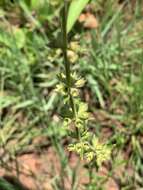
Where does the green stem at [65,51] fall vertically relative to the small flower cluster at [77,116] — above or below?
above

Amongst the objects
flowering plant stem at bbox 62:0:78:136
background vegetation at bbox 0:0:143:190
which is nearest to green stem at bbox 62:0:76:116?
flowering plant stem at bbox 62:0:78:136

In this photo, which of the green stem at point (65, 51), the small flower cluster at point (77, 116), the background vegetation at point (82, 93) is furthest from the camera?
the background vegetation at point (82, 93)

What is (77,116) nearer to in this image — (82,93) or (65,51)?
(65,51)

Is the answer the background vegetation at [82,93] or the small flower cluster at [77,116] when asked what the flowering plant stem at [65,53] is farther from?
the background vegetation at [82,93]

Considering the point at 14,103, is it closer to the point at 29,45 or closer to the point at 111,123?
the point at 29,45

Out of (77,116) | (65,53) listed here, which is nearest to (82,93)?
(77,116)

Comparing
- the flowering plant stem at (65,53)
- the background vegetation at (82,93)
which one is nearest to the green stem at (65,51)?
the flowering plant stem at (65,53)

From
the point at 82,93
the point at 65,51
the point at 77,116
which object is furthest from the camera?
the point at 82,93

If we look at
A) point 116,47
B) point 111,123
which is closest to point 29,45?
point 116,47
